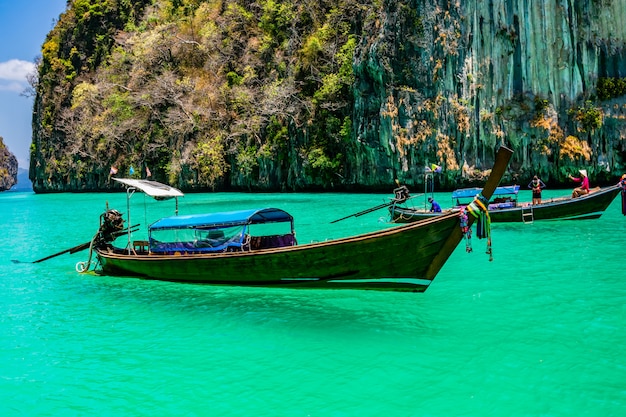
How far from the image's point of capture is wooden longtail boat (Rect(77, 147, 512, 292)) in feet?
30.7

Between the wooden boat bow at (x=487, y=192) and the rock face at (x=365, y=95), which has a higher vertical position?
the rock face at (x=365, y=95)

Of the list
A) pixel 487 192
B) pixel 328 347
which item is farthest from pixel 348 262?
pixel 487 192

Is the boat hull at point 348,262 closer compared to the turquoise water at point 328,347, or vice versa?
the turquoise water at point 328,347

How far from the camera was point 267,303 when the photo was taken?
10961mm

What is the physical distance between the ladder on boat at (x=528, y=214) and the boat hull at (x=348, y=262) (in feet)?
42.3

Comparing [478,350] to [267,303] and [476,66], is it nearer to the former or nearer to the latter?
[267,303]

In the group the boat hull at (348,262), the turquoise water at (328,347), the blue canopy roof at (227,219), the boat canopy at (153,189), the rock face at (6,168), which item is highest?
the rock face at (6,168)

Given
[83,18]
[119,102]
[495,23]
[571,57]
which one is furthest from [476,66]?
[83,18]

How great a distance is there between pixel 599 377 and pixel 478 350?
1.61 m

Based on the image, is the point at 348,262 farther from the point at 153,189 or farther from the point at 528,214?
the point at 528,214

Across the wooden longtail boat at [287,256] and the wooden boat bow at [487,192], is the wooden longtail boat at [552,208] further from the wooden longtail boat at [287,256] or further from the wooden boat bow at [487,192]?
the wooden boat bow at [487,192]

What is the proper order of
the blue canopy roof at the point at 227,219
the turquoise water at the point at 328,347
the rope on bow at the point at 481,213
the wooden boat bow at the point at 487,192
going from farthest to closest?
the blue canopy roof at the point at 227,219
the rope on bow at the point at 481,213
the wooden boat bow at the point at 487,192
the turquoise water at the point at 328,347

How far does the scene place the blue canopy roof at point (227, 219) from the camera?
12.3 metres

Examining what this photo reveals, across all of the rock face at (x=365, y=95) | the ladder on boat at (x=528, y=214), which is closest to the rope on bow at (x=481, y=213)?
the ladder on boat at (x=528, y=214)
